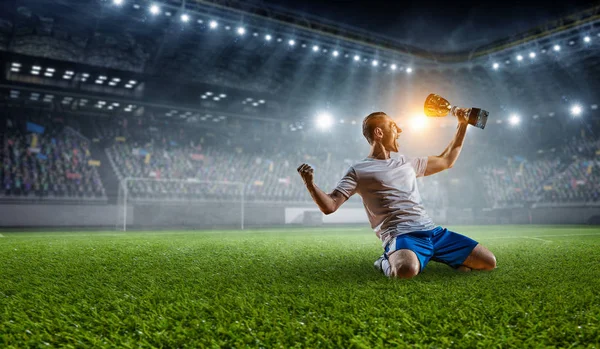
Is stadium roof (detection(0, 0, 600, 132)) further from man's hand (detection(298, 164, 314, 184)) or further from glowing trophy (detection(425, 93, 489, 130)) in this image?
Answer: man's hand (detection(298, 164, 314, 184))

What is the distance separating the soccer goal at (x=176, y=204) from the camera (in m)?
20.7

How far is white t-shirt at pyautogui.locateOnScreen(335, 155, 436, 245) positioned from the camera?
3.22 meters

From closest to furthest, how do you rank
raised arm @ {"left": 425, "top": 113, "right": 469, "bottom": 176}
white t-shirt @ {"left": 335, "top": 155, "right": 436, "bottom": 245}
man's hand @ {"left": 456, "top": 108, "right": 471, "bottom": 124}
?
white t-shirt @ {"left": 335, "top": 155, "right": 436, "bottom": 245} < man's hand @ {"left": 456, "top": 108, "right": 471, "bottom": 124} < raised arm @ {"left": 425, "top": 113, "right": 469, "bottom": 176}

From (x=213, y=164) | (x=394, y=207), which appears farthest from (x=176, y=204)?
(x=394, y=207)

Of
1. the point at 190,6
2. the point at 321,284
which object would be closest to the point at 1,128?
the point at 190,6

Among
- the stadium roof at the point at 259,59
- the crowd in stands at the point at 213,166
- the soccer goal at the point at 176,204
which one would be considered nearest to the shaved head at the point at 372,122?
the stadium roof at the point at 259,59

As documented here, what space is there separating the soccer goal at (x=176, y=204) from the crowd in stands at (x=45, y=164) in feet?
6.63

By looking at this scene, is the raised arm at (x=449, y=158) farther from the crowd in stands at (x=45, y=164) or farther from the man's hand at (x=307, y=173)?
the crowd in stands at (x=45, y=164)

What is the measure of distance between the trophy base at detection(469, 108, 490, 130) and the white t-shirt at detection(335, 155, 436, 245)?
2.28 feet

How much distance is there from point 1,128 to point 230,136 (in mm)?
12681

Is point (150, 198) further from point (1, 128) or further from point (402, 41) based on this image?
point (402, 41)

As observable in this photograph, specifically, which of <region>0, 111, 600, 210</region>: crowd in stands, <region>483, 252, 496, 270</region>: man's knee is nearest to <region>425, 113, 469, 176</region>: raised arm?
<region>483, 252, 496, 270</region>: man's knee

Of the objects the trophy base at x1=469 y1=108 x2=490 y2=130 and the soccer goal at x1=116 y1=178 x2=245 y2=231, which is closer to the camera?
the trophy base at x1=469 y1=108 x2=490 y2=130

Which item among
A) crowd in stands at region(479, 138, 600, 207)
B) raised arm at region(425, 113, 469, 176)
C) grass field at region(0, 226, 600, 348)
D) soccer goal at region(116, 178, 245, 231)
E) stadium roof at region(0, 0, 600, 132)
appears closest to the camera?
grass field at region(0, 226, 600, 348)
